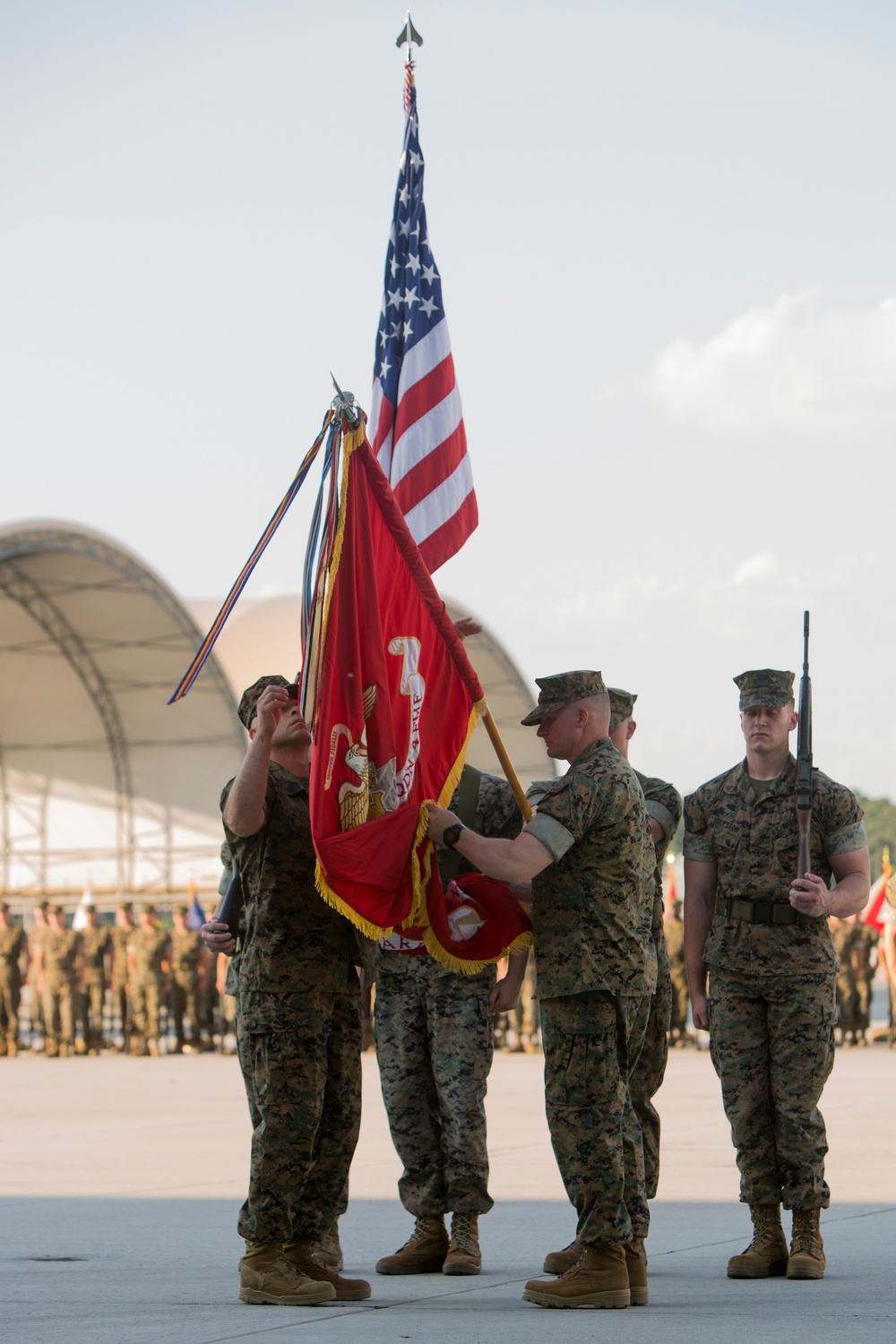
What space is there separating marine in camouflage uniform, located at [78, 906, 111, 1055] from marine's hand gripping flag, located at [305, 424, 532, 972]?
54.3 feet

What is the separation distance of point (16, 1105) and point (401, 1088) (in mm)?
8550

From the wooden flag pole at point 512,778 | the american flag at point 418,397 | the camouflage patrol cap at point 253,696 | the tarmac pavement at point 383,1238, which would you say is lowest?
the tarmac pavement at point 383,1238

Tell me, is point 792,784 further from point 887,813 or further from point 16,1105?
point 887,813

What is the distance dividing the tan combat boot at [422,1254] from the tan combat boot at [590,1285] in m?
0.77

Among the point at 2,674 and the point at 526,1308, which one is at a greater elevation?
the point at 2,674

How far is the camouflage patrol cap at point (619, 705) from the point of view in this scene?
247 inches

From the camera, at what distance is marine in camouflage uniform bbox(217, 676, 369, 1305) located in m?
5.13

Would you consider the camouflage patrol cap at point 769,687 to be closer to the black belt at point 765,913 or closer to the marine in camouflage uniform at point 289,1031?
the black belt at point 765,913

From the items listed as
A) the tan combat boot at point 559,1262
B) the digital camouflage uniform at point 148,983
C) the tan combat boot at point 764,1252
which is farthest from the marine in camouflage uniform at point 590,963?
the digital camouflage uniform at point 148,983

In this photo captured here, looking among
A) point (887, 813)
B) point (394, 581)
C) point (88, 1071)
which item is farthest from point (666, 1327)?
point (887, 813)

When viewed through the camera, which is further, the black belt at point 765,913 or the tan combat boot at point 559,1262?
the black belt at point 765,913

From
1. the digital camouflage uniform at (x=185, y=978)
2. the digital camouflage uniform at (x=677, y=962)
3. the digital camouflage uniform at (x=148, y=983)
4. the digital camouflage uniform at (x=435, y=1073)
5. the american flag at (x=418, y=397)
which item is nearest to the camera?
the digital camouflage uniform at (x=435, y=1073)

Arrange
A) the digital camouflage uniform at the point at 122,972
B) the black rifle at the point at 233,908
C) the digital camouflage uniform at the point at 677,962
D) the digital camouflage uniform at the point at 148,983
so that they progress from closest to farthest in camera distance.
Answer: the black rifle at the point at 233,908 < the digital camouflage uniform at the point at 677,962 < the digital camouflage uniform at the point at 148,983 < the digital camouflage uniform at the point at 122,972

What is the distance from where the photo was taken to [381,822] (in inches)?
209
